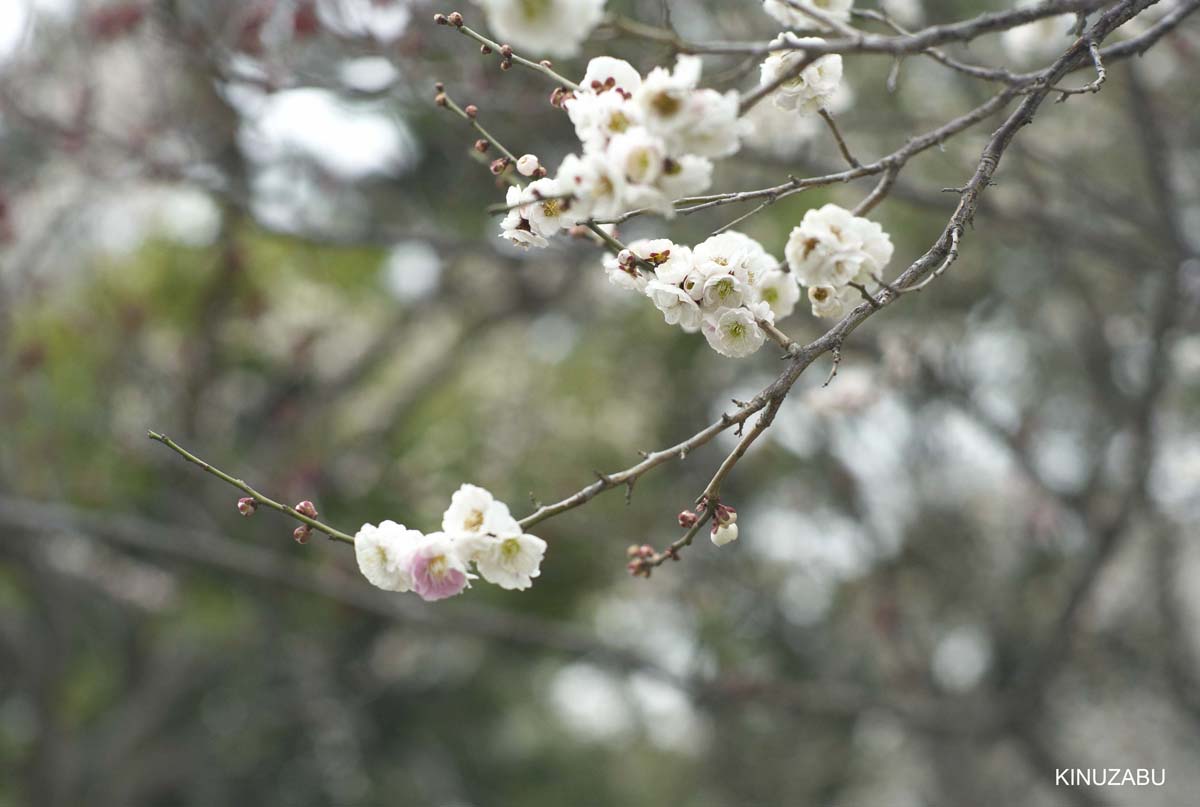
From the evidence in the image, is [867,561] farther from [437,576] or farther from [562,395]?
[437,576]

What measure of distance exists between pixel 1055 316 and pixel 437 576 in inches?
166

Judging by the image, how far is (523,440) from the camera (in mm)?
6152

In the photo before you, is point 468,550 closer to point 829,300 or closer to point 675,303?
point 675,303

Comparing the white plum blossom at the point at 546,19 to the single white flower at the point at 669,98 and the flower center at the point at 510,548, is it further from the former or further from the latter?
the flower center at the point at 510,548

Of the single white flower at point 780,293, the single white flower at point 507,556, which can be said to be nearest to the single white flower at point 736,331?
the single white flower at point 780,293

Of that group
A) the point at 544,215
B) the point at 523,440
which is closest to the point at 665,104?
the point at 544,215

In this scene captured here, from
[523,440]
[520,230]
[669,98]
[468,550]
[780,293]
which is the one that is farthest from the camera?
[523,440]

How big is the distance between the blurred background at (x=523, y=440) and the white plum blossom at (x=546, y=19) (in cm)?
119

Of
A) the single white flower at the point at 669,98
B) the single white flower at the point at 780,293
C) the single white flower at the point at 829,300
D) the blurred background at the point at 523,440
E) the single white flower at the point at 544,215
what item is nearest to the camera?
the single white flower at the point at 669,98

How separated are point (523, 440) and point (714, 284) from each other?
495cm

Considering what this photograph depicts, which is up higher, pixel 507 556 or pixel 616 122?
pixel 616 122

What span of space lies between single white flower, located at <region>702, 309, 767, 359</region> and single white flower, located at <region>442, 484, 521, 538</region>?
0.33 metres

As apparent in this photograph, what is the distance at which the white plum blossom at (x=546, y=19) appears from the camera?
38.9 inches

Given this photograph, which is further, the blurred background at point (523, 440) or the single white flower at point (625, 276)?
the blurred background at point (523, 440)
